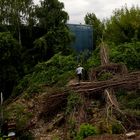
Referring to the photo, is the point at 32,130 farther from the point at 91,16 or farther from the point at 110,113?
the point at 91,16

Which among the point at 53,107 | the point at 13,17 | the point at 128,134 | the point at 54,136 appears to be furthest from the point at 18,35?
the point at 128,134

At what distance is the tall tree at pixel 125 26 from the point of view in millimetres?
27375

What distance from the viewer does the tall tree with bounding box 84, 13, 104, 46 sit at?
35.3 meters

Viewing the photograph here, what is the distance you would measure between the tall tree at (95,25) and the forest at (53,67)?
4978mm

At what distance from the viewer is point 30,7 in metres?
25.0

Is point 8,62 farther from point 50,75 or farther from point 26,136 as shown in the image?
point 26,136

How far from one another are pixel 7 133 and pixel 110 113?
3983mm

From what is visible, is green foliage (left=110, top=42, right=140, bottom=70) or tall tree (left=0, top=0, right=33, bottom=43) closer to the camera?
green foliage (left=110, top=42, right=140, bottom=70)

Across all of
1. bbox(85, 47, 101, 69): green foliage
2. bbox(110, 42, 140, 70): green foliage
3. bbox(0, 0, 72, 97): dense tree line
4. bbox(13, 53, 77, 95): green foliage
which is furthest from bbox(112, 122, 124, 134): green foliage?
bbox(0, 0, 72, 97): dense tree line

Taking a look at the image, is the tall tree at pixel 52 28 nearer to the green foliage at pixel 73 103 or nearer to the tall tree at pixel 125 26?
the tall tree at pixel 125 26

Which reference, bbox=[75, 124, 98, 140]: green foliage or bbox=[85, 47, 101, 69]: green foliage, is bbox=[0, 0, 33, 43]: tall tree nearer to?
bbox=[85, 47, 101, 69]: green foliage

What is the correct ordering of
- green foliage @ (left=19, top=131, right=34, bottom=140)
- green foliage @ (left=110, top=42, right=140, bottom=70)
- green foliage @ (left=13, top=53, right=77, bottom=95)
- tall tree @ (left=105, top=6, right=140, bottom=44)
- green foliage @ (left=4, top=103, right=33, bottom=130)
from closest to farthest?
green foliage @ (left=19, top=131, right=34, bottom=140), green foliage @ (left=4, top=103, right=33, bottom=130), green foliage @ (left=13, top=53, right=77, bottom=95), green foliage @ (left=110, top=42, right=140, bottom=70), tall tree @ (left=105, top=6, right=140, bottom=44)

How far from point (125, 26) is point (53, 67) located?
27.4 ft

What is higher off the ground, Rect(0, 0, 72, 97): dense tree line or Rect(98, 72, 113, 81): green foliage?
Rect(0, 0, 72, 97): dense tree line
